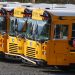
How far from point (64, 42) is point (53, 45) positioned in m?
0.47

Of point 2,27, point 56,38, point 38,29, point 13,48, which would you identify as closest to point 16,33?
point 13,48

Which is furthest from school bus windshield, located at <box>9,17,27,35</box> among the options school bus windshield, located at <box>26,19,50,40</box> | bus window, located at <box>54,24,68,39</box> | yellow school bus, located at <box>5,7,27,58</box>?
bus window, located at <box>54,24,68,39</box>

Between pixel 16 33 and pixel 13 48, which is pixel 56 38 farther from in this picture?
pixel 13 48

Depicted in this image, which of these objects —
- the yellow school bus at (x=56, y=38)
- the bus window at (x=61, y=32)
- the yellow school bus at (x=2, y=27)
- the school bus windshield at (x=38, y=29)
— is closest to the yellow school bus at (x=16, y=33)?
the yellow school bus at (x=2, y=27)

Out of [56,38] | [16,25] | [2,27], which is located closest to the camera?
[56,38]

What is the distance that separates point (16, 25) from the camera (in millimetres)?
22641

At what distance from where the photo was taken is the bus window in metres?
18.7

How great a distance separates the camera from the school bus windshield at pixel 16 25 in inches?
863

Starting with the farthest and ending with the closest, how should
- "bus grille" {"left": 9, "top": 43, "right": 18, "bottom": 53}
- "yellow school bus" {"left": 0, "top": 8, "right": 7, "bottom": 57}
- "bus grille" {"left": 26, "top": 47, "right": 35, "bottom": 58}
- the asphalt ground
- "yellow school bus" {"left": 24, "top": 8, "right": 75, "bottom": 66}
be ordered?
"yellow school bus" {"left": 0, "top": 8, "right": 7, "bottom": 57} → "bus grille" {"left": 9, "top": 43, "right": 18, "bottom": 53} → "bus grille" {"left": 26, "top": 47, "right": 35, "bottom": 58} → the asphalt ground → "yellow school bus" {"left": 24, "top": 8, "right": 75, "bottom": 66}

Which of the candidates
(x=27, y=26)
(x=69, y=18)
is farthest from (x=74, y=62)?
(x=27, y=26)

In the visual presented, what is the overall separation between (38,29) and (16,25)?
337 cm

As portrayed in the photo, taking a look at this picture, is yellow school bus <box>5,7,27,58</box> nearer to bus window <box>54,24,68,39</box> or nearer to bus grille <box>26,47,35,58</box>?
bus grille <box>26,47,35,58</box>

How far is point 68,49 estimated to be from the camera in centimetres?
1881

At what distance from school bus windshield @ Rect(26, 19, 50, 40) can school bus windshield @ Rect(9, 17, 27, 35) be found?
986mm
